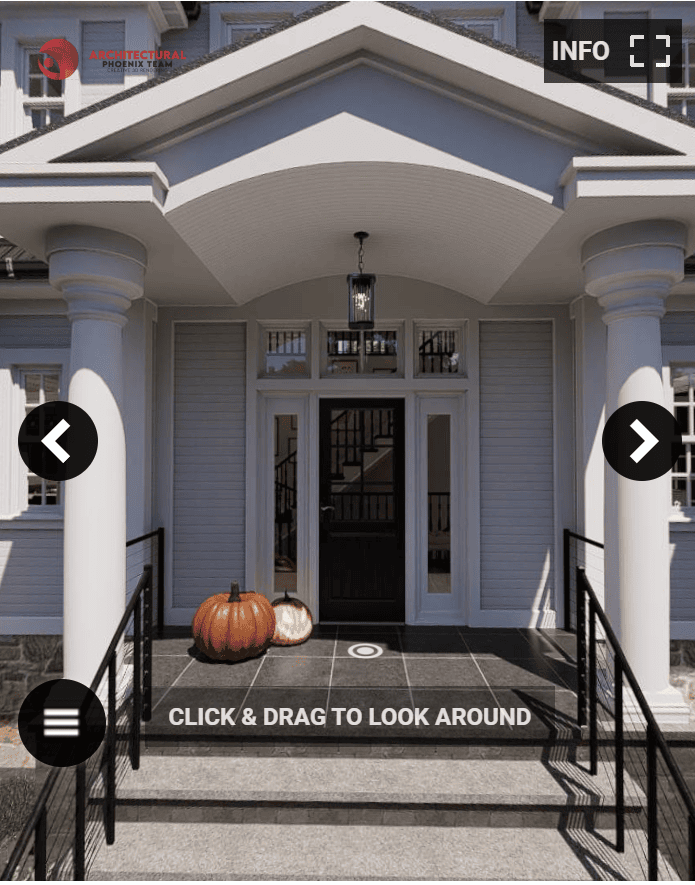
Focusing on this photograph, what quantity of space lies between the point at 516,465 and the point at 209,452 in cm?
321

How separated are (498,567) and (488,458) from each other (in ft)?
3.72

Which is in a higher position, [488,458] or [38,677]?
[488,458]

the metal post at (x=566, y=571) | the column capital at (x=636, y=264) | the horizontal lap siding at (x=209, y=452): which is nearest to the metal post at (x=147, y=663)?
the horizontal lap siding at (x=209, y=452)

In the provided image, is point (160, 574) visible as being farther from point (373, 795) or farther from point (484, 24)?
point (484, 24)

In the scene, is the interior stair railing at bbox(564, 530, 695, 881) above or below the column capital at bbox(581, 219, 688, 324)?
below

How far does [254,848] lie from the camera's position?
328 centimetres

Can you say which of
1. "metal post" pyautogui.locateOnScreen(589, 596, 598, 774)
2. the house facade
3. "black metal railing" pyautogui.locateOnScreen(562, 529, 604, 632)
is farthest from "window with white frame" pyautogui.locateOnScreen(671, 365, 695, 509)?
"metal post" pyautogui.locateOnScreen(589, 596, 598, 774)

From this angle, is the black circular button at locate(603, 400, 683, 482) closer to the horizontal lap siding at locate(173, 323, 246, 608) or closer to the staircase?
the staircase

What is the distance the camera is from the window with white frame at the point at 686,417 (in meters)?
6.25

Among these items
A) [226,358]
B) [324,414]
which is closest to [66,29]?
[226,358]

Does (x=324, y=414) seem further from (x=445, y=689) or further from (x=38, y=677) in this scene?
(x=38, y=677)

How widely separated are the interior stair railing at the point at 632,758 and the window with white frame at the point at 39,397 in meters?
5.26

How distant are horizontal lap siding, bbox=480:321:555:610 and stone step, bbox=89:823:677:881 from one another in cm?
295

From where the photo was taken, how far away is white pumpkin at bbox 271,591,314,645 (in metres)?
5.65
